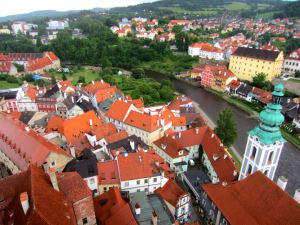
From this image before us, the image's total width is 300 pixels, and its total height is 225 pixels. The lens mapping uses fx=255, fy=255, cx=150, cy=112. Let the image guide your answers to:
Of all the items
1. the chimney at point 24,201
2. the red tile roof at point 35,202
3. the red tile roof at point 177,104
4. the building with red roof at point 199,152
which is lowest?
the red tile roof at point 177,104

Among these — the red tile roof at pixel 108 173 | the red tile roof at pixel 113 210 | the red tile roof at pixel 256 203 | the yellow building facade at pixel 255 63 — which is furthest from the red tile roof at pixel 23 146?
the yellow building facade at pixel 255 63

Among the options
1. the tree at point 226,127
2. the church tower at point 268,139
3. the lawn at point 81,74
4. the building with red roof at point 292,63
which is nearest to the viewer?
the church tower at point 268,139

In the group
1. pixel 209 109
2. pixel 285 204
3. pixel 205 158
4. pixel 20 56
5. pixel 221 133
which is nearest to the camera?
pixel 285 204

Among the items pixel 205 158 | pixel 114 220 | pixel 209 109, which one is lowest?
pixel 209 109

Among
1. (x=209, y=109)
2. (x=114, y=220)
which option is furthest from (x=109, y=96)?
(x=114, y=220)

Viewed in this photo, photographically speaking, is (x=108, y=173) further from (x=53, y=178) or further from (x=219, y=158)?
(x=219, y=158)

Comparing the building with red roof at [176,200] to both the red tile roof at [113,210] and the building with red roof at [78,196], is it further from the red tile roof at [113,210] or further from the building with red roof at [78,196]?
the building with red roof at [78,196]

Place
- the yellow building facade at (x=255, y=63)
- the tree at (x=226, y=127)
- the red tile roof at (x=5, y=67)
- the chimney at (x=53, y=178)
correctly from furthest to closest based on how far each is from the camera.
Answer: the red tile roof at (x=5, y=67), the yellow building facade at (x=255, y=63), the tree at (x=226, y=127), the chimney at (x=53, y=178)

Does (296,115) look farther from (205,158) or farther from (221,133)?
(205,158)
